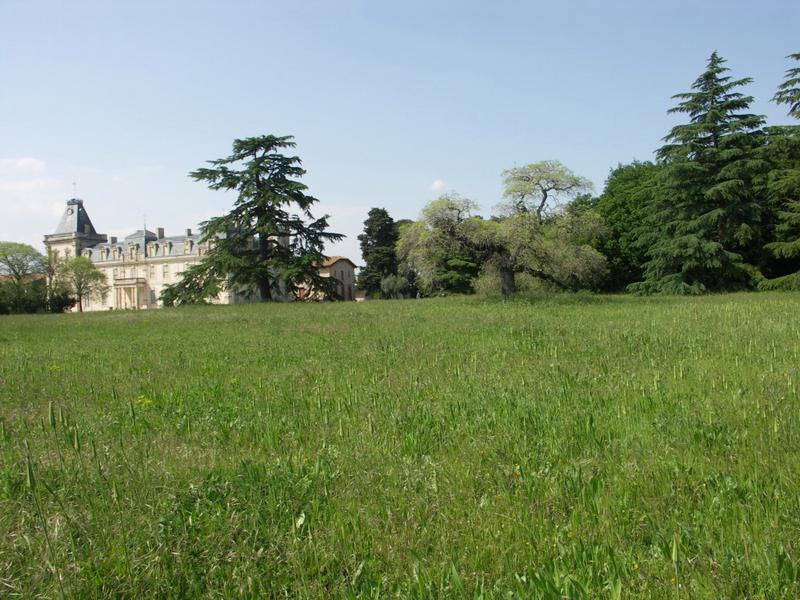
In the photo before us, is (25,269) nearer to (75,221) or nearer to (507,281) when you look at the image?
(75,221)

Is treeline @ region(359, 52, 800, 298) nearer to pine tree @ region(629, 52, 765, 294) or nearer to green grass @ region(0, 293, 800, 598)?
pine tree @ region(629, 52, 765, 294)

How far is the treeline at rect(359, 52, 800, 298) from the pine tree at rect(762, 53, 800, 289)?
7 cm

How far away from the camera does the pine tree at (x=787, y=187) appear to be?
34719 mm

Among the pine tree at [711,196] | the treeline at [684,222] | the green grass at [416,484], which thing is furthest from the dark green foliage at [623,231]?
the green grass at [416,484]

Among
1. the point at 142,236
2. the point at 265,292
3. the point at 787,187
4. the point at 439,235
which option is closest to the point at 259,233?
the point at 265,292

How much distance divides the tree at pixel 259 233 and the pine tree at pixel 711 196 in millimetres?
24222

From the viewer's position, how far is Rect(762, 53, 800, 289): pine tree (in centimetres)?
3472

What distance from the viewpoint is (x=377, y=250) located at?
76.6 meters

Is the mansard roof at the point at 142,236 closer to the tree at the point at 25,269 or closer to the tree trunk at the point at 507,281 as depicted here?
the tree at the point at 25,269

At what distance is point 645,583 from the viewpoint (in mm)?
2514

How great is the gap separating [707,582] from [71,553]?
3.00 meters

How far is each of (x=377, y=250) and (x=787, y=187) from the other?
49.0 meters

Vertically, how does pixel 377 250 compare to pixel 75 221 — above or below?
below

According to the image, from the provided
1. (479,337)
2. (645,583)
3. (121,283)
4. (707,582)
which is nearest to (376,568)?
(645,583)
